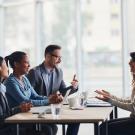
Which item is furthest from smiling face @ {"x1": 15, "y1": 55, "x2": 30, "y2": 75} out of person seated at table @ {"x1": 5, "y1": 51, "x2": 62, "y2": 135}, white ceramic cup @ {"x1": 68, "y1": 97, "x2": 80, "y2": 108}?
white ceramic cup @ {"x1": 68, "y1": 97, "x2": 80, "y2": 108}

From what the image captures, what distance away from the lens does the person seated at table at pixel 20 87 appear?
324 cm

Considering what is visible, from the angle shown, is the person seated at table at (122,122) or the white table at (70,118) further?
the person seated at table at (122,122)

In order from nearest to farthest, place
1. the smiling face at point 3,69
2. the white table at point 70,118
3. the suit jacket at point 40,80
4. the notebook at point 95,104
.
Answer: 1. the white table at point 70,118
2. the smiling face at point 3,69
3. the notebook at point 95,104
4. the suit jacket at point 40,80

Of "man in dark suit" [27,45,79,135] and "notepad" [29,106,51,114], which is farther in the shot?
"man in dark suit" [27,45,79,135]

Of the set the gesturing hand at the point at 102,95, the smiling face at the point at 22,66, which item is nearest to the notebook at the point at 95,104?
the gesturing hand at the point at 102,95

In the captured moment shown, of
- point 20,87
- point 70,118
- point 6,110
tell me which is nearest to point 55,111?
point 70,118

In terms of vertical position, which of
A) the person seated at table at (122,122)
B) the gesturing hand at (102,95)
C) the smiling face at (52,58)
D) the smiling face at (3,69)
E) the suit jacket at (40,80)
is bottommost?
the person seated at table at (122,122)

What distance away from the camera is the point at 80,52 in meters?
7.36

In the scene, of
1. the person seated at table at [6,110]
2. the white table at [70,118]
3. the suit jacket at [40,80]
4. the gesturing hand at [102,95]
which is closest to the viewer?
the white table at [70,118]

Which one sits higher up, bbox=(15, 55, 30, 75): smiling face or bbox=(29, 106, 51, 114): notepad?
bbox=(15, 55, 30, 75): smiling face

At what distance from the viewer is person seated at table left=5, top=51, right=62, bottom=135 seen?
3240 mm

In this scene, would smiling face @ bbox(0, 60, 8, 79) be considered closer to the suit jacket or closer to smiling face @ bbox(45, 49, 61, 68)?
the suit jacket

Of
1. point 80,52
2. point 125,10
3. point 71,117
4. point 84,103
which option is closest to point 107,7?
point 125,10

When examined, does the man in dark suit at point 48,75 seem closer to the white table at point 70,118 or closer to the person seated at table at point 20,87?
the person seated at table at point 20,87
